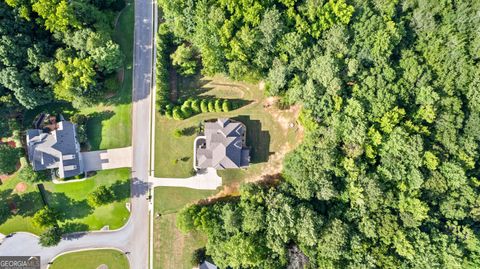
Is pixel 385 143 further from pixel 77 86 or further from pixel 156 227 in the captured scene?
pixel 77 86

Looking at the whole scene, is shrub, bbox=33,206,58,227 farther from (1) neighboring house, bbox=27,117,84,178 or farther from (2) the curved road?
(1) neighboring house, bbox=27,117,84,178

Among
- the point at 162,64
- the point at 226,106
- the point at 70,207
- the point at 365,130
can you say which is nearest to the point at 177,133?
the point at 226,106

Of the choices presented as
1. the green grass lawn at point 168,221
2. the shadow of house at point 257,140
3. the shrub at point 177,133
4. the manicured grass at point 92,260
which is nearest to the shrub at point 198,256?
the green grass lawn at point 168,221

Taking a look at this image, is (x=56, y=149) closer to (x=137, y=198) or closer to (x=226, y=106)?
(x=137, y=198)

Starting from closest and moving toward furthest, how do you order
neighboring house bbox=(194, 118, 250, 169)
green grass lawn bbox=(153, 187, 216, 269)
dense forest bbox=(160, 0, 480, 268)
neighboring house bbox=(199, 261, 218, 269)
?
dense forest bbox=(160, 0, 480, 268) < neighboring house bbox=(194, 118, 250, 169) < neighboring house bbox=(199, 261, 218, 269) < green grass lawn bbox=(153, 187, 216, 269)

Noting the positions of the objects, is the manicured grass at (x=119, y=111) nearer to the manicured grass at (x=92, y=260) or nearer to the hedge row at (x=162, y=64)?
the hedge row at (x=162, y=64)

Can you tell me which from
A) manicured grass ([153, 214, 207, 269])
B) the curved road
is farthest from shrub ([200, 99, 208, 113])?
manicured grass ([153, 214, 207, 269])
